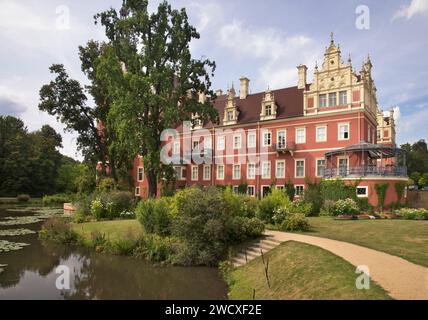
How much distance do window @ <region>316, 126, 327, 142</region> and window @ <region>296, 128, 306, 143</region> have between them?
55.1 inches

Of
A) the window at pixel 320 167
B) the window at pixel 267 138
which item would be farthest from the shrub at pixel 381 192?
the window at pixel 267 138

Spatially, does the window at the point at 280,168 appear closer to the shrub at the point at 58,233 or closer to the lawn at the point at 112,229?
the lawn at the point at 112,229

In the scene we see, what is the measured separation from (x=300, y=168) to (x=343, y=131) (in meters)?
5.55

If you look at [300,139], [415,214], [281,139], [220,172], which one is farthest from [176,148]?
[415,214]

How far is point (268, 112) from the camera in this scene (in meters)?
35.9

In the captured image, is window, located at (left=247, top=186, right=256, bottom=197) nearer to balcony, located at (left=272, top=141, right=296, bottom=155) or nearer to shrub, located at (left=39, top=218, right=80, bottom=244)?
balcony, located at (left=272, top=141, right=296, bottom=155)

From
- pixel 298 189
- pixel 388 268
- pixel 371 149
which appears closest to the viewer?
pixel 388 268

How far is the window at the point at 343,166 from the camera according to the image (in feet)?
86.2

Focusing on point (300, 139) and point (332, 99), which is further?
point (300, 139)

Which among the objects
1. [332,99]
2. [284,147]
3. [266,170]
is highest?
[332,99]

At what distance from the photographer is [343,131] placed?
3036 centimetres

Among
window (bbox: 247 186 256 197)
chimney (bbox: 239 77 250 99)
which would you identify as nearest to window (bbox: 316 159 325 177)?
window (bbox: 247 186 256 197)

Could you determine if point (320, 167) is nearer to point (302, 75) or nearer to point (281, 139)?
point (281, 139)
